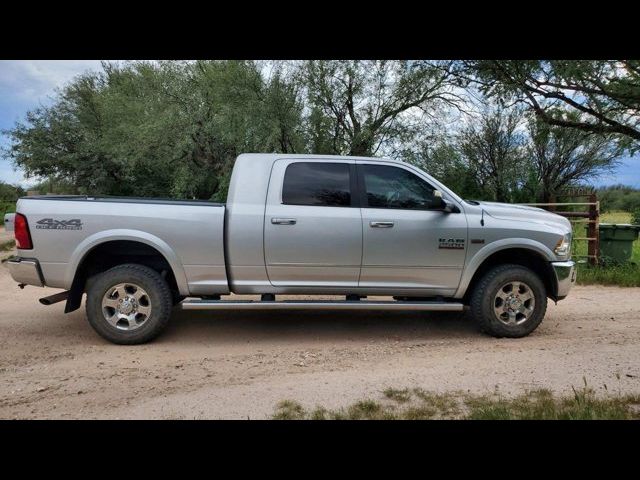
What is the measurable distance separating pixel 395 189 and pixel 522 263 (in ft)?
6.18

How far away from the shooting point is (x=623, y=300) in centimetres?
750

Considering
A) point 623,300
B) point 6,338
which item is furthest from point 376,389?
point 623,300

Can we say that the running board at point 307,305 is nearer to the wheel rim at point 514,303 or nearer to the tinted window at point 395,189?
the wheel rim at point 514,303

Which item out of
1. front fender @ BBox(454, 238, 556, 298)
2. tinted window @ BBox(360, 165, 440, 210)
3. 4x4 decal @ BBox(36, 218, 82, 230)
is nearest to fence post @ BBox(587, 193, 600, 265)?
front fender @ BBox(454, 238, 556, 298)

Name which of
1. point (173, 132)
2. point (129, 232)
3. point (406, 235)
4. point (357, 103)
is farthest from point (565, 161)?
point (129, 232)

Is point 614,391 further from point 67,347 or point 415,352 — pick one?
point 67,347

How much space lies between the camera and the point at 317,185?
17.8 ft

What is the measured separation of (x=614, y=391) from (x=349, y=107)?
12.7 meters

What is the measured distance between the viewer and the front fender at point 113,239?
5.02m

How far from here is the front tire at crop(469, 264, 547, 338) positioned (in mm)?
5367

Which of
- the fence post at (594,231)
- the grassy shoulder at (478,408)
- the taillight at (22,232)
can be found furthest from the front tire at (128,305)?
the fence post at (594,231)

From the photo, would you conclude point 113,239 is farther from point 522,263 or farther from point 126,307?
point 522,263

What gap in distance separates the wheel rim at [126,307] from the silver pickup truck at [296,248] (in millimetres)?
15

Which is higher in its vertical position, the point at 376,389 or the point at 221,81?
the point at 221,81
